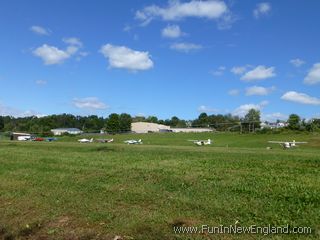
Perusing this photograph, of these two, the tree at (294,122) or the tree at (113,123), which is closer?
the tree at (294,122)

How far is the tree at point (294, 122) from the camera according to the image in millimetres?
115744

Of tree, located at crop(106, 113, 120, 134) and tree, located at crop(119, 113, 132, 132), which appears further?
tree, located at crop(119, 113, 132, 132)

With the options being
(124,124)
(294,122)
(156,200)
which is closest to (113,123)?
(124,124)

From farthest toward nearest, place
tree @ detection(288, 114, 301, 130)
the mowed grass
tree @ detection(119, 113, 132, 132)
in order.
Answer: tree @ detection(119, 113, 132, 132), tree @ detection(288, 114, 301, 130), the mowed grass

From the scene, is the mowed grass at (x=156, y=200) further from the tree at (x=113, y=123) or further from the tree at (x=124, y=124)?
the tree at (x=124, y=124)

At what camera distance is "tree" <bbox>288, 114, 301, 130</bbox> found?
115744 millimetres

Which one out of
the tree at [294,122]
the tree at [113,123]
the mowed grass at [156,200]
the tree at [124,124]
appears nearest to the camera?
the mowed grass at [156,200]

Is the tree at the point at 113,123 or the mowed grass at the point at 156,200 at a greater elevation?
the tree at the point at 113,123

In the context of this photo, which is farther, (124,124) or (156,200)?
(124,124)

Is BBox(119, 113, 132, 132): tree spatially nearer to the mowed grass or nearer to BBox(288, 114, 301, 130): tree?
BBox(288, 114, 301, 130): tree

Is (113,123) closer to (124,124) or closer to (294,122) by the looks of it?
(124,124)

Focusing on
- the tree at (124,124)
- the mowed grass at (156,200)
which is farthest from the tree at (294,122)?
the mowed grass at (156,200)

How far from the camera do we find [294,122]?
121 metres

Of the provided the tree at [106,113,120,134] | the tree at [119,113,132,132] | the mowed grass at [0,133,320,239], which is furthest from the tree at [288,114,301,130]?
the mowed grass at [0,133,320,239]
